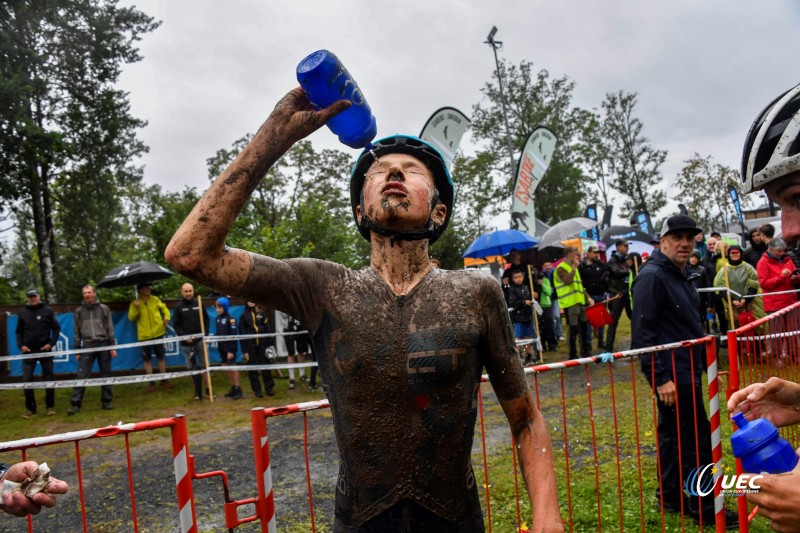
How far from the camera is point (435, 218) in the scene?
204 cm

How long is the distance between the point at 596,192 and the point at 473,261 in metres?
26.1

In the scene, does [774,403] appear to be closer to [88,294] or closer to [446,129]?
[88,294]

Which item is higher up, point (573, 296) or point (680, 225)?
point (680, 225)

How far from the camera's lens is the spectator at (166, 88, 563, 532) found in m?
1.66

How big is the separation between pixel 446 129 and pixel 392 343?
1178cm

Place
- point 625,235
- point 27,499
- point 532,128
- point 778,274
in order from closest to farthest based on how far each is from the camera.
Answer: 1. point 27,499
2. point 778,274
3. point 625,235
4. point 532,128

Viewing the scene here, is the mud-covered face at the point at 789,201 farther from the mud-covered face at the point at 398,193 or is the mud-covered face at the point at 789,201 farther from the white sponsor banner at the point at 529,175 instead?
the white sponsor banner at the point at 529,175

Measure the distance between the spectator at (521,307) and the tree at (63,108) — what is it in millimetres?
12029

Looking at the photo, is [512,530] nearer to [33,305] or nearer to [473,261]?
[33,305]

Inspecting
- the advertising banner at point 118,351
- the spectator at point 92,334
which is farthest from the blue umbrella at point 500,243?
the spectator at point 92,334

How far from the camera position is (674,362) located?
431 centimetres

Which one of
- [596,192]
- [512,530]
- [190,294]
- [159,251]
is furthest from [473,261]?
[596,192]

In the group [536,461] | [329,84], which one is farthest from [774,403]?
[329,84]

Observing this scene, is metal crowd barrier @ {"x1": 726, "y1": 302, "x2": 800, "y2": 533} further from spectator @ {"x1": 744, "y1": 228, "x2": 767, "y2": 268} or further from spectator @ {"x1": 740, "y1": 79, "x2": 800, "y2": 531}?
spectator @ {"x1": 744, "y1": 228, "x2": 767, "y2": 268}
